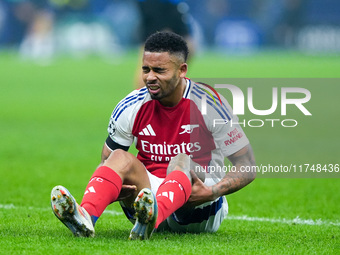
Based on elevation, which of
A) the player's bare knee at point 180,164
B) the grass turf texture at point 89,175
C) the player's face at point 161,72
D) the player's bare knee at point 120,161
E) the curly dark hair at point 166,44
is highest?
the curly dark hair at point 166,44

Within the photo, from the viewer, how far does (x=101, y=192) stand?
4578 mm

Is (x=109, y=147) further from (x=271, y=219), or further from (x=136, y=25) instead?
(x=136, y=25)

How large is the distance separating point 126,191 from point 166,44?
967 millimetres

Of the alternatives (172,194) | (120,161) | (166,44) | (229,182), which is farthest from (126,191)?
(166,44)

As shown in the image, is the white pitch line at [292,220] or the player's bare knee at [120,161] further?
the white pitch line at [292,220]

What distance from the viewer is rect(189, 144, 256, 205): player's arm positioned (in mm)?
4770

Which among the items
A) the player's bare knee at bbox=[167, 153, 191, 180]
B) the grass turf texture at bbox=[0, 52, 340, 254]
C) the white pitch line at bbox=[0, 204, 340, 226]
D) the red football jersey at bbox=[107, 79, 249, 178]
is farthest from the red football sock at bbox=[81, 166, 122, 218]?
the white pitch line at bbox=[0, 204, 340, 226]

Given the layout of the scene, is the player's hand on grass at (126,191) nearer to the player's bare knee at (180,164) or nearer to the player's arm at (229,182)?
the player's bare knee at (180,164)

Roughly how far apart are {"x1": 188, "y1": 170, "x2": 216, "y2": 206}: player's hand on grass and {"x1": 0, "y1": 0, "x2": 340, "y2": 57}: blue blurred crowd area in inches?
1007

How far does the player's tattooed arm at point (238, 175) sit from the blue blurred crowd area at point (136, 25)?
25398mm

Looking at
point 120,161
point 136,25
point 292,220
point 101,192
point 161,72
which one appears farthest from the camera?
point 136,25

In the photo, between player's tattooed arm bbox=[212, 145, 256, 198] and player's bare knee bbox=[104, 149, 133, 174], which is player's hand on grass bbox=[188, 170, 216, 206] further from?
player's bare knee bbox=[104, 149, 133, 174]

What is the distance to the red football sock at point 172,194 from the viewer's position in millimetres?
4566

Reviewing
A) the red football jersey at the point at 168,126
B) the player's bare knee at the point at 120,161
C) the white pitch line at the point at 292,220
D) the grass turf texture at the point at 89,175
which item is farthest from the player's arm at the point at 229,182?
the white pitch line at the point at 292,220
